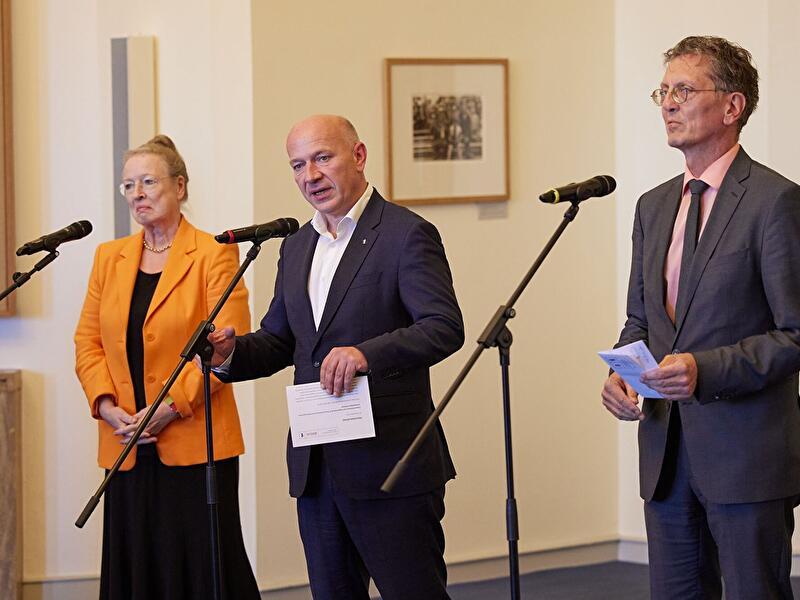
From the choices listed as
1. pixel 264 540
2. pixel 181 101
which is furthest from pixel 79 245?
pixel 264 540

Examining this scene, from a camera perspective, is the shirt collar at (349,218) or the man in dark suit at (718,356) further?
the shirt collar at (349,218)

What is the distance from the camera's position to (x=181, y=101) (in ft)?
16.4

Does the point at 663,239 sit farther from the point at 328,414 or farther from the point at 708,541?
the point at 328,414

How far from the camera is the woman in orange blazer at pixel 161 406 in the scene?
3.85 meters

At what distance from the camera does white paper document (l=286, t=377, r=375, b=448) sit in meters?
2.93

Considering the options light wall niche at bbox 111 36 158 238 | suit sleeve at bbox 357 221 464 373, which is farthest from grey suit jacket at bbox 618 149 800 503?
light wall niche at bbox 111 36 158 238

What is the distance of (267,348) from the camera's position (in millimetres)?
3256

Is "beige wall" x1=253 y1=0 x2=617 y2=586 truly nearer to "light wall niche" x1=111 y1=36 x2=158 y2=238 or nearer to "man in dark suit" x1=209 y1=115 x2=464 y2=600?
"light wall niche" x1=111 y1=36 x2=158 y2=238

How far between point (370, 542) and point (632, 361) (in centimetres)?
83

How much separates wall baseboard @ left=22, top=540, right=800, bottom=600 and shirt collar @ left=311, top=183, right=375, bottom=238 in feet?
7.51

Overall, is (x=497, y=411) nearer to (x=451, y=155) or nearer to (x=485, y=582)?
(x=485, y=582)

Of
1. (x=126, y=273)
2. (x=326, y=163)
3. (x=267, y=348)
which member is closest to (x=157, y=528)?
(x=126, y=273)

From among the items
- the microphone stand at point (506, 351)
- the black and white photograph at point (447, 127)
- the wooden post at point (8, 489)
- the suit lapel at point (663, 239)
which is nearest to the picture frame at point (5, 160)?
the wooden post at point (8, 489)

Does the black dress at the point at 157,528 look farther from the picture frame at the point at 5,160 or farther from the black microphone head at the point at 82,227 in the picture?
the picture frame at the point at 5,160
